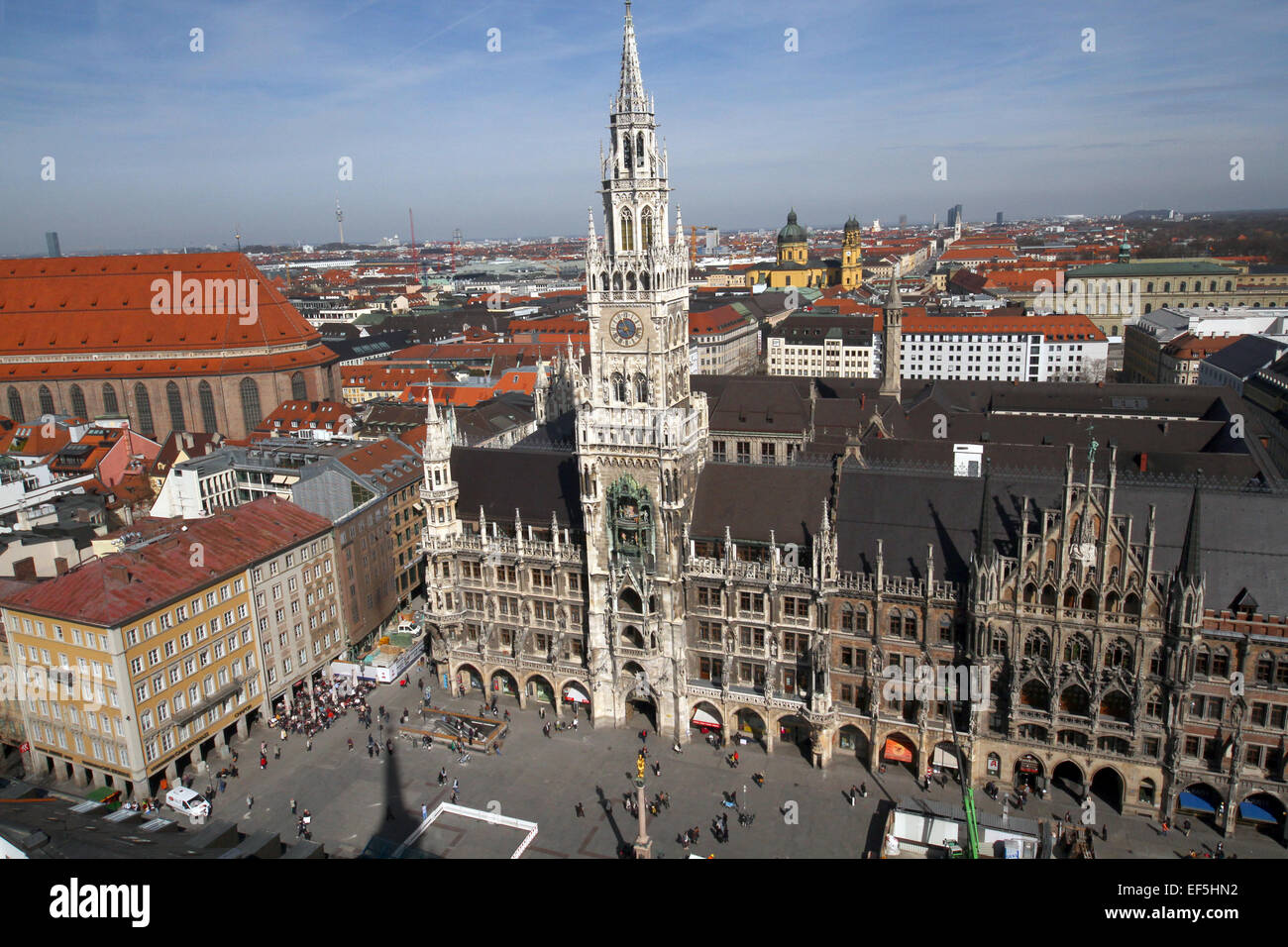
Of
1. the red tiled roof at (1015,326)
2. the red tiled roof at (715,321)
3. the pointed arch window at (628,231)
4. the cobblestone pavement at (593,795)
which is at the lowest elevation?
the cobblestone pavement at (593,795)

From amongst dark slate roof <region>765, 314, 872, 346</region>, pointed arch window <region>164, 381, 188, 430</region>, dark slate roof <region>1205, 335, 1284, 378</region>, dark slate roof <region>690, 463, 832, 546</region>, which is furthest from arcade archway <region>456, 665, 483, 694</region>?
dark slate roof <region>765, 314, 872, 346</region>

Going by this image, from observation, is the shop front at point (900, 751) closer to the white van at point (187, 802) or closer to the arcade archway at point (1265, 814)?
the arcade archway at point (1265, 814)

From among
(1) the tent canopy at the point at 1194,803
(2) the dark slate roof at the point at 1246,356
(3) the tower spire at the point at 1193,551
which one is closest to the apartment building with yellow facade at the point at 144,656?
(3) the tower spire at the point at 1193,551

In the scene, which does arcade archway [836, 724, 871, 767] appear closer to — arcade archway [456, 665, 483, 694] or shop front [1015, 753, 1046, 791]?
shop front [1015, 753, 1046, 791]

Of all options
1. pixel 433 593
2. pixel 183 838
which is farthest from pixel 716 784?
pixel 183 838

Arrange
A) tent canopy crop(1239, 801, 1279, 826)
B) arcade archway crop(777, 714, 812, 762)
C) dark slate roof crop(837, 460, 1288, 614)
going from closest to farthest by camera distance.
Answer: tent canopy crop(1239, 801, 1279, 826)
dark slate roof crop(837, 460, 1288, 614)
arcade archway crop(777, 714, 812, 762)
